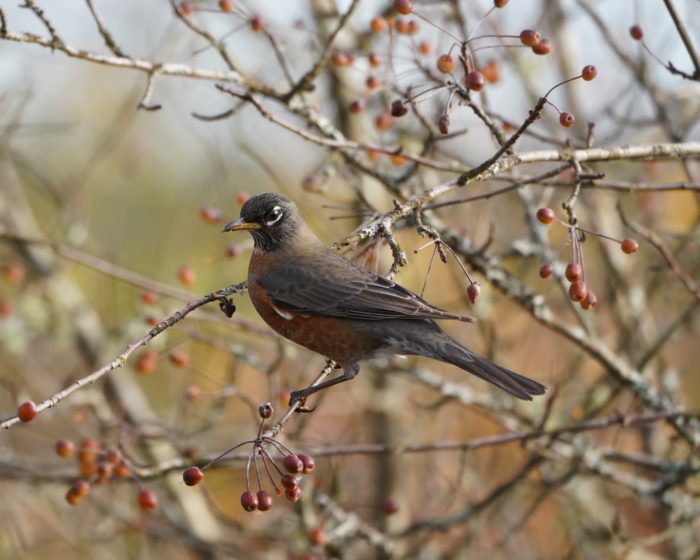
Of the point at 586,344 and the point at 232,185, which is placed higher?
the point at 232,185

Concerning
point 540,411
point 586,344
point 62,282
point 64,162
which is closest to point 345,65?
point 586,344

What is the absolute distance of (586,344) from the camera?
15.8 feet

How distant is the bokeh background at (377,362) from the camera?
17.1 ft

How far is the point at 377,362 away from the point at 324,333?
127 centimetres

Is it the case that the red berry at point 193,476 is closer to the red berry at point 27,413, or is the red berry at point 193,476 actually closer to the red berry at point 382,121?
the red berry at point 27,413

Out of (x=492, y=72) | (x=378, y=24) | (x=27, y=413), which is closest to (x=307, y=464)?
(x=27, y=413)

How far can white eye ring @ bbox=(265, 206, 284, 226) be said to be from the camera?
4.91m

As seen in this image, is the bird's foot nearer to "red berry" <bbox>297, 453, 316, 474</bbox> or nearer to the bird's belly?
"red berry" <bbox>297, 453, 316, 474</bbox>

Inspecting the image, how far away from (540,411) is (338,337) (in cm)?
247

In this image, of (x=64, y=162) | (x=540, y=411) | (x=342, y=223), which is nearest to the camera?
(x=540, y=411)

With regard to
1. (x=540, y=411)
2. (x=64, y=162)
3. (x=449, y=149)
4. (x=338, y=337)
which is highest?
(x=64, y=162)

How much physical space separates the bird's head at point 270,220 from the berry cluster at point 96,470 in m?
1.40

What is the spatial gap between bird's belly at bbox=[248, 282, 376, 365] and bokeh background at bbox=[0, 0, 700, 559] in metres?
0.47

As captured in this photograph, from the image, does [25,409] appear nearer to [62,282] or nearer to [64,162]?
[62,282]
